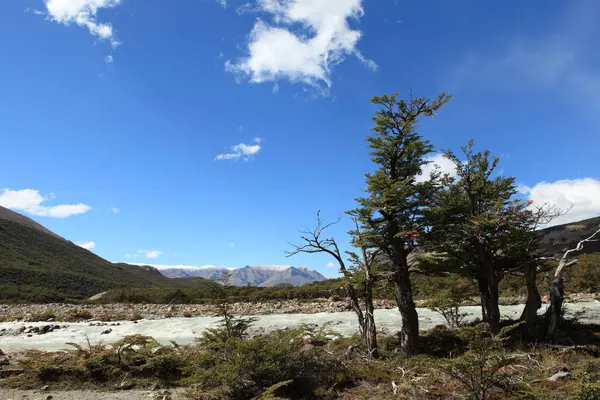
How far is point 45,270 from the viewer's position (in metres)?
96.2

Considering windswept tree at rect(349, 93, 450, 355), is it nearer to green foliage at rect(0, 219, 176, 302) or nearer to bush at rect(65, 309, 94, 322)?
bush at rect(65, 309, 94, 322)

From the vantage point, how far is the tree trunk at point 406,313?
13.8 metres

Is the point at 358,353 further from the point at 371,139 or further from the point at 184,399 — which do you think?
the point at 371,139

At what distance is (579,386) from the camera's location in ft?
21.0

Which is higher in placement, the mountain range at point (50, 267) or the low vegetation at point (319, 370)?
the mountain range at point (50, 267)

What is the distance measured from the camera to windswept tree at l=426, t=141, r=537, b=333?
45.0 feet

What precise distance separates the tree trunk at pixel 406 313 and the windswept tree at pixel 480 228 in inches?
71.2

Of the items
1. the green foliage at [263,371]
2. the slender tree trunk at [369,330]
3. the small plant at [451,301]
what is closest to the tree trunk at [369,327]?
the slender tree trunk at [369,330]

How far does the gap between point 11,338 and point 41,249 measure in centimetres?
11521

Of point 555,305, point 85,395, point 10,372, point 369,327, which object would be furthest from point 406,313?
point 10,372

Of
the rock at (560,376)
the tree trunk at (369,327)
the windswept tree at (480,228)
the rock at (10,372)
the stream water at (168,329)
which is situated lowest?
the stream water at (168,329)

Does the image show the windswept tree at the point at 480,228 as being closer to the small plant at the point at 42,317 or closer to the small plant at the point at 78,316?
the small plant at the point at 78,316

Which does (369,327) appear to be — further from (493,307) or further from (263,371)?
(263,371)

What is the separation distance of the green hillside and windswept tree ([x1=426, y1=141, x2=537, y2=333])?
75.4 metres
